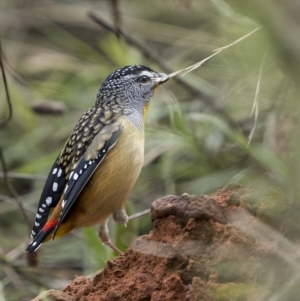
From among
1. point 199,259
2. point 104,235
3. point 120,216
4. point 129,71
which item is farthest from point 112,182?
point 199,259

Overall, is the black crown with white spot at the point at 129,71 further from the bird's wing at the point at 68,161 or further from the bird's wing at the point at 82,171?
the bird's wing at the point at 82,171

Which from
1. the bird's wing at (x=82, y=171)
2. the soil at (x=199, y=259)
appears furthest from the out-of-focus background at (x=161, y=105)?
the bird's wing at (x=82, y=171)

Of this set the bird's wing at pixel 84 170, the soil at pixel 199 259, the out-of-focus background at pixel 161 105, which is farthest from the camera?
the bird's wing at pixel 84 170

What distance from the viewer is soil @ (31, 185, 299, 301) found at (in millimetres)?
2562

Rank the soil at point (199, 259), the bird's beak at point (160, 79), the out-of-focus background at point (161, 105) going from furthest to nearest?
the bird's beak at point (160, 79) → the out-of-focus background at point (161, 105) → the soil at point (199, 259)

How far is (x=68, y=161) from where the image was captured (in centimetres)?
447

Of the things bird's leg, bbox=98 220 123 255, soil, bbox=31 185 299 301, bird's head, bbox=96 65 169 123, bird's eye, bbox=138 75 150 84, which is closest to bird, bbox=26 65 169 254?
bird's leg, bbox=98 220 123 255

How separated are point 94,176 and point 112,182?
13cm

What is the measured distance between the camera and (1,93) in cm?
753

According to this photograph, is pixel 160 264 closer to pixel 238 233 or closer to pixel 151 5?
pixel 238 233

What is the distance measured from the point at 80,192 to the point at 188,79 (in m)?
2.07

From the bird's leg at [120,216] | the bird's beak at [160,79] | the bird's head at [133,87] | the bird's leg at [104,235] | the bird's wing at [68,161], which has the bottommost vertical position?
the bird's leg at [104,235]

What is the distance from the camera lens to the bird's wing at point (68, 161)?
4.40 metres

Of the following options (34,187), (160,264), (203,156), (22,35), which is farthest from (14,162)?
(160,264)
